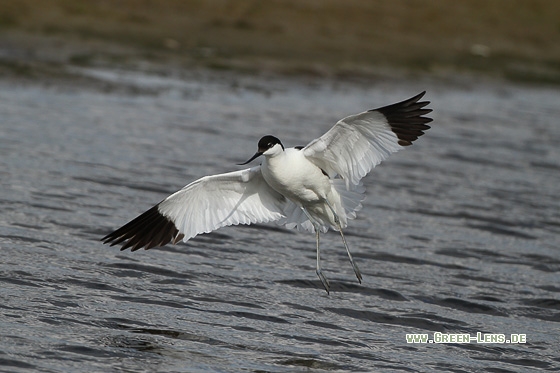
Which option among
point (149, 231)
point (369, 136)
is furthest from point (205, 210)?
point (369, 136)

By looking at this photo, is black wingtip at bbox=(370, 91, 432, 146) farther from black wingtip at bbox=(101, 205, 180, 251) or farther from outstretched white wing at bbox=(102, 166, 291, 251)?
black wingtip at bbox=(101, 205, 180, 251)

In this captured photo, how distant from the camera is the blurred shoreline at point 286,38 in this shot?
15.6m

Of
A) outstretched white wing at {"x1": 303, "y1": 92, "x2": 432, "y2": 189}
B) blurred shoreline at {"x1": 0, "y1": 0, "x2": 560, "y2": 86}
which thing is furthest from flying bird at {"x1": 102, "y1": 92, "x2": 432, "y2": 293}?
blurred shoreline at {"x1": 0, "y1": 0, "x2": 560, "y2": 86}

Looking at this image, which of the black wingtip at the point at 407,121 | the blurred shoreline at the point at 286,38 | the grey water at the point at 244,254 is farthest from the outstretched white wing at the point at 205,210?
the blurred shoreline at the point at 286,38

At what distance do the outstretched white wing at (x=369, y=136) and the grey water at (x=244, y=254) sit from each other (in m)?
1.05

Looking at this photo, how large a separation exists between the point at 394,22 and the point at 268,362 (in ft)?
48.3

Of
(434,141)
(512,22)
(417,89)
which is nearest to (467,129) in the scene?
(434,141)

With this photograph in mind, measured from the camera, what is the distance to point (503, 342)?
6.99m

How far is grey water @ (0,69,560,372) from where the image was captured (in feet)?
20.8

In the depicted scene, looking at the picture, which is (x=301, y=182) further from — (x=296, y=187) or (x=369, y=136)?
(x=369, y=136)

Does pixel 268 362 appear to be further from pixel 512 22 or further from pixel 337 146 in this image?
pixel 512 22

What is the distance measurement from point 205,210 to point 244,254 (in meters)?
0.85

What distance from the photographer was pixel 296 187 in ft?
23.9

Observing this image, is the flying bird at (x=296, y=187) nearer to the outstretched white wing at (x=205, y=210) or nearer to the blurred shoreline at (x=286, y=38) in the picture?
the outstretched white wing at (x=205, y=210)
